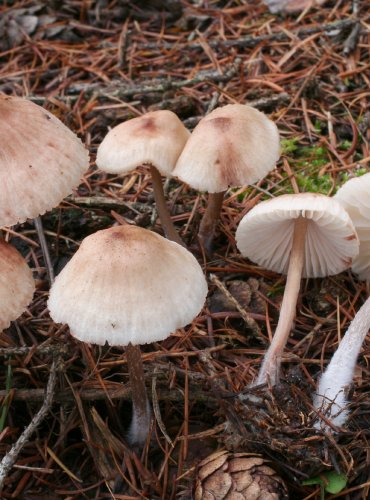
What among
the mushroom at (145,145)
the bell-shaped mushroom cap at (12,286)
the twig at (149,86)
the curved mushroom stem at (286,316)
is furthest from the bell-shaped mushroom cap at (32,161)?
the twig at (149,86)

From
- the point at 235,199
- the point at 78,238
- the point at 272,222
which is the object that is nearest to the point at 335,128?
the point at 235,199

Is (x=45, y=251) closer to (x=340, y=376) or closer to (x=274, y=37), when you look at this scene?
(x=340, y=376)

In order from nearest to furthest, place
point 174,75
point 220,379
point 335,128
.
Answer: point 220,379 < point 335,128 < point 174,75

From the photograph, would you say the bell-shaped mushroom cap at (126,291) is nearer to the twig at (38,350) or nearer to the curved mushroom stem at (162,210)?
the twig at (38,350)

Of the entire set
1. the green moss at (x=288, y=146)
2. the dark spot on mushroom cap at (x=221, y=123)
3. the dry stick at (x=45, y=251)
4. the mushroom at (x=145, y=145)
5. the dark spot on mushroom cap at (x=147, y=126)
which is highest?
the dark spot on mushroom cap at (x=221, y=123)

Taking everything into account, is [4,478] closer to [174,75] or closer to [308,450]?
[308,450]

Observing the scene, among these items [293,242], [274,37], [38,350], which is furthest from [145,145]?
[274,37]

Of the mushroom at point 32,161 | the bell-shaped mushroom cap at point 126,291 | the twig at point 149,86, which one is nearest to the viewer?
the bell-shaped mushroom cap at point 126,291
